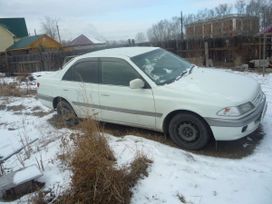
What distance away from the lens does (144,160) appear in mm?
3781

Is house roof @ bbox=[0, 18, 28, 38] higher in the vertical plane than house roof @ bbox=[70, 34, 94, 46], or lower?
higher

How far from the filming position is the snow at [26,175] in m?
3.37

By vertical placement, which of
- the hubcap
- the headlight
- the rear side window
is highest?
the rear side window

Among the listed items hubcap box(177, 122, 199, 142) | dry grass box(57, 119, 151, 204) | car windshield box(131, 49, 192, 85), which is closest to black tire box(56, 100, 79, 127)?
car windshield box(131, 49, 192, 85)

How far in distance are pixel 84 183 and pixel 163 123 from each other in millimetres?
2015

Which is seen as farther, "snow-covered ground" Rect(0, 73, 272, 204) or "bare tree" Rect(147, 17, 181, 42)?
"bare tree" Rect(147, 17, 181, 42)

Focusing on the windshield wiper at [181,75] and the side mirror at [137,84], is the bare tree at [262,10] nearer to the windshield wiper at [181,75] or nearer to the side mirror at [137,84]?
the windshield wiper at [181,75]

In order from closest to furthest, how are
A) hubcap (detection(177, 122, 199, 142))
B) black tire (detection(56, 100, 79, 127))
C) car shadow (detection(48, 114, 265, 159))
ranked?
car shadow (detection(48, 114, 265, 159)), hubcap (detection(177, 122, 199, 142)), black tire (detection(56, 100, 79, 127))

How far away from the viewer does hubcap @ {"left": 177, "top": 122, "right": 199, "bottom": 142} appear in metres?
4.37

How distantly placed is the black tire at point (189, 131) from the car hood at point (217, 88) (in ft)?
1.19

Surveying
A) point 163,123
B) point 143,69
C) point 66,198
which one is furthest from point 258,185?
point 143,69

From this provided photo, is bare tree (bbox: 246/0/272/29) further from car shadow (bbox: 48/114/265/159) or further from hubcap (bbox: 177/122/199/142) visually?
hubcap (bbox: 177/122/199/142)

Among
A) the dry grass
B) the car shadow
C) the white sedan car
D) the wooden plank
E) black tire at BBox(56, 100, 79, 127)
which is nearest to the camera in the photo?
the dry grass

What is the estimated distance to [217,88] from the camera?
4371 mm
